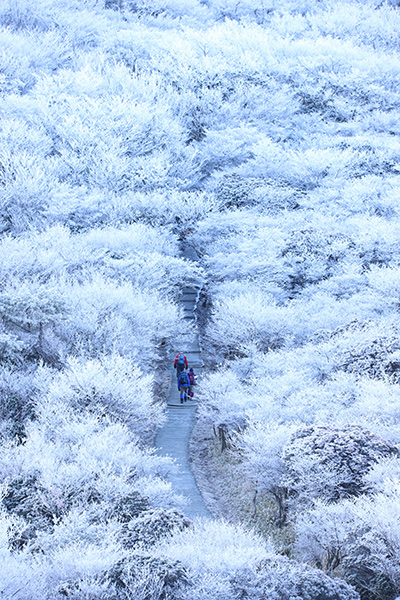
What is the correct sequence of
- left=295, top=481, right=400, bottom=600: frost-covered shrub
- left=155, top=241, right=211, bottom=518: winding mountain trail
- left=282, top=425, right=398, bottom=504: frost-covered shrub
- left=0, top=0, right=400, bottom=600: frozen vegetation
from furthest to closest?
left=155, top=241, right=211, bottom=518: winding mountain trail → left=282, top=425, right=398, bottom=504: frost-covered shrub → left=0, top=0, right=400, bottom=600: frozen vegetation → left=295, top=481, right=400, bottom=600: frost-covered shrub

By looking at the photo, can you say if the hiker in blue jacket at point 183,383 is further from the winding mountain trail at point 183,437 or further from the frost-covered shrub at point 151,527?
the frost-covered shrub at point 151,527

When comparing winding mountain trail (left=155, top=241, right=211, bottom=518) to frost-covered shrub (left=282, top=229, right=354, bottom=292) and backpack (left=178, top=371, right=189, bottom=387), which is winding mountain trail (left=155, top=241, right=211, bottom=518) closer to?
backpack (left=178, top=371, right=189, bottom=387)

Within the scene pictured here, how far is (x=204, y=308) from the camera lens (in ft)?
94.7

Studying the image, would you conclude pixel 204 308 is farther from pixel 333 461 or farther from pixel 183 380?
pixel 333 461

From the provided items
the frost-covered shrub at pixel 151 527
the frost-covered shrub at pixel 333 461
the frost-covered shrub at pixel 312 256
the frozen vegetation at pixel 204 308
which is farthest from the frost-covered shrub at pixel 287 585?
the frost-covered shrub at pixel 312 256

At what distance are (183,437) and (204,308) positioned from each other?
11.4 meters

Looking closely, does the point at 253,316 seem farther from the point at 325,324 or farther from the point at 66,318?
the point at 66,318

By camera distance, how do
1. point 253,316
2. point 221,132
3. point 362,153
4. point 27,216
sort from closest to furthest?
1. point 253,316
2. point 27,216
3. point 362,153
4. point 221,132

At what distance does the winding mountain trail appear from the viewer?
14679 mm

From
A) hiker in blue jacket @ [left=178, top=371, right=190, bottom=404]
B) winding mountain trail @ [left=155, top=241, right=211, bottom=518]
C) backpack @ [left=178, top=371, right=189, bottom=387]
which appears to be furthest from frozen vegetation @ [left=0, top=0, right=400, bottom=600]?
backpack @ [left=178, top=371, right=189, bottom=387]

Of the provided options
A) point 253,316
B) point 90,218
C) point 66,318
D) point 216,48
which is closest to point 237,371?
point 253,316

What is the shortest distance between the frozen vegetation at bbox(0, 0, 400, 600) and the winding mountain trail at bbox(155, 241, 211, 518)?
0.67m

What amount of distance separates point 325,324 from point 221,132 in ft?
76.2

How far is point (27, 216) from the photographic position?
28438 mm
